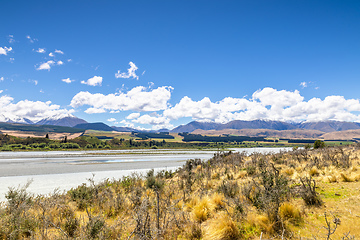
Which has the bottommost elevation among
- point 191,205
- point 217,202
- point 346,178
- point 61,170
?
point 61,170

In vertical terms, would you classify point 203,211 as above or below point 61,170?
above

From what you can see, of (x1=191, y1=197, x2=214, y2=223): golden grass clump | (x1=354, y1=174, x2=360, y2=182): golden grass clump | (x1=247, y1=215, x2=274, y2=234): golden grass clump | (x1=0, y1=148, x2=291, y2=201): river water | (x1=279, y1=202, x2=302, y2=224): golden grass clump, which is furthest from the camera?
(x1=0, y1=148, x2=291, y2=201): river water

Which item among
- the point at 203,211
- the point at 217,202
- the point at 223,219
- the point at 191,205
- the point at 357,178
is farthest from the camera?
the point at 357,178

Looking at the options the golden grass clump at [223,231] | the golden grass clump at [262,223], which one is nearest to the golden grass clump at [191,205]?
the golden grass clump at [223,231]

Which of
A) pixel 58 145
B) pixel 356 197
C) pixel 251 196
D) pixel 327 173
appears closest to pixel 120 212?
pixel 251 196

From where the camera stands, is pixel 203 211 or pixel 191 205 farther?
pixel 191 205

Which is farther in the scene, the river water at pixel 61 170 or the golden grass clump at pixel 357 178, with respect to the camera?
the river water at pixel 61 170

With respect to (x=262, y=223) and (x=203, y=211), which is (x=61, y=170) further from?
(x=262, y=223)

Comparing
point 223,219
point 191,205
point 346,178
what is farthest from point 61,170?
point 346,178

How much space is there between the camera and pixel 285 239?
5.03 meters

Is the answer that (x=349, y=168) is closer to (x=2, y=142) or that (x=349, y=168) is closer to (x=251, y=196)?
(x=251, y=196)

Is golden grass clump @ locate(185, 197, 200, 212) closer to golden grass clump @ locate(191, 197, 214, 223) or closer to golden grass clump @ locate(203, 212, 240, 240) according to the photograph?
golden grass clump @ locate(191, 197, 214, 223)

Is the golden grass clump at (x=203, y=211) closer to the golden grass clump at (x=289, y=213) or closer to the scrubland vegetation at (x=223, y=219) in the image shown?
the scrubland vegetation at (x=223, y=219)

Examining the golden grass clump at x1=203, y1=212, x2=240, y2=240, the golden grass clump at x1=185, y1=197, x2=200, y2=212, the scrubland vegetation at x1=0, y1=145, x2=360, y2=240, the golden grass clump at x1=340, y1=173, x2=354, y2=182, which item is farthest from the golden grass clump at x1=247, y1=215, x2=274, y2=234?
the golden grass clump at x1=340, y1=173, x2=354, y2=182
